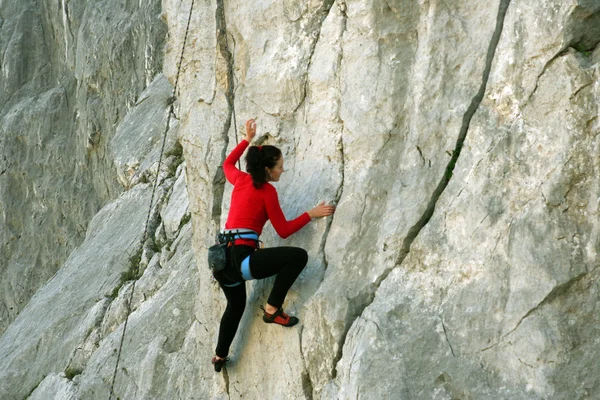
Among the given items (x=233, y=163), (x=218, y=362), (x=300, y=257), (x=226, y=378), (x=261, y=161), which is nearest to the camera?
(x=300, y=257)

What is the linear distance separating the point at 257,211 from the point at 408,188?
60.2 inches

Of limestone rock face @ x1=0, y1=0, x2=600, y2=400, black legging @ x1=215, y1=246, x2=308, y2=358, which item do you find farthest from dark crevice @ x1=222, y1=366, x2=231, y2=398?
black legging @ x1=215, y1=246, x2=308, y2=358

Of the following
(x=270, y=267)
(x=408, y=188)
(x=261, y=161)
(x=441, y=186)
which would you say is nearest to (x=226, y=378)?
(x=270, y=267)

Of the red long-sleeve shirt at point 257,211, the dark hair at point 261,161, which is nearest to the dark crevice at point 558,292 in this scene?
the red long-sleeve shirt at point 257,211

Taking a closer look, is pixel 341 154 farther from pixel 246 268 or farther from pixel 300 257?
pixel 246 268

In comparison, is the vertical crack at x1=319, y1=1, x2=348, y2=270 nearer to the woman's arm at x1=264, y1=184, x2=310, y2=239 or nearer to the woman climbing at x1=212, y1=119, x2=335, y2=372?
the woman climbing at x1=212, y1=119, x2=335, y2=372

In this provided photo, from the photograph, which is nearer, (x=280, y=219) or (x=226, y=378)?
(x=280, y=219)

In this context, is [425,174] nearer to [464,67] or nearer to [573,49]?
[464,67]

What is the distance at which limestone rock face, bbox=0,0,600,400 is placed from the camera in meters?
7.05

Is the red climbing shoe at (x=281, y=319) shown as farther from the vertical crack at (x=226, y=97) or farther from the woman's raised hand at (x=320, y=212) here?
the vertical crack at (x=226, y=97)

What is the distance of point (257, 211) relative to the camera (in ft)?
28.5

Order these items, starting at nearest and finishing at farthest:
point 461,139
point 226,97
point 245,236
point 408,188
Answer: point 461,139 < point 408,188 < point 245,236 < point 226,97

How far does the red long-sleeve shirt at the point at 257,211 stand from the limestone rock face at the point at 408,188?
0.38m

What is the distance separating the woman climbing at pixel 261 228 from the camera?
27.8 ft
